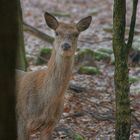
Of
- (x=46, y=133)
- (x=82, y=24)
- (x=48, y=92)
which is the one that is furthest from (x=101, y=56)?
(x=48, y=92)

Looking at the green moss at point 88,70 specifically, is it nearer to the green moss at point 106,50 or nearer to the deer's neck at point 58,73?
the green moss at point 106,50

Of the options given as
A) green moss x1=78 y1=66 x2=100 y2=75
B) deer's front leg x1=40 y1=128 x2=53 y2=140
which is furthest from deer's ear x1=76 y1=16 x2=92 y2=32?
green moss x1=78 y1=66 x2=100 y2=75

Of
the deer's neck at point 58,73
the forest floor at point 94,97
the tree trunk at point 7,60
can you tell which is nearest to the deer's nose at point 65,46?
the deer's neck at point 58,73

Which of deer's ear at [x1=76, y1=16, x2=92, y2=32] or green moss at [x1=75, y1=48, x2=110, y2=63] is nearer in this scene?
deer's ear at [x1=76, y1=16, x2=92, y2=32]

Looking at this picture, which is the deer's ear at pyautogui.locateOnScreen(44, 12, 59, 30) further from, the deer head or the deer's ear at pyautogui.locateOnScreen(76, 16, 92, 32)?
the deer's ear at pyautogui.locateOnScreen(76, 16, 92, 32)

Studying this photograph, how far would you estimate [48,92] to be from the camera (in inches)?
236

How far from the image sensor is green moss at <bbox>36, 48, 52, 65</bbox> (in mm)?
11375

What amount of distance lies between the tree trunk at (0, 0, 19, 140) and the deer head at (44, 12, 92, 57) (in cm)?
300

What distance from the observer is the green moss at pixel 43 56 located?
1138 centimetres

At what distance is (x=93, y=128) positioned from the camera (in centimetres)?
766

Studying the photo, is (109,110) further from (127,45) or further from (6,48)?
(6,48)

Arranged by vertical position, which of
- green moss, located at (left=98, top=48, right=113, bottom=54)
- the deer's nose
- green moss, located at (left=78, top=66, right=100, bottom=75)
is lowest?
green moss, located at (left=78, top=66, right=100, bottom=75)

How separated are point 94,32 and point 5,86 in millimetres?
13051

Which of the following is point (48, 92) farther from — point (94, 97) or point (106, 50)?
point (106, 50)
